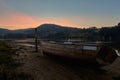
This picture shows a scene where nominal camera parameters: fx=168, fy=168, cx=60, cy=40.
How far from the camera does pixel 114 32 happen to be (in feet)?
238

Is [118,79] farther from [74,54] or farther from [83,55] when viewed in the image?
[74,54]

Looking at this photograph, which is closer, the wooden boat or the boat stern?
the wooden boat

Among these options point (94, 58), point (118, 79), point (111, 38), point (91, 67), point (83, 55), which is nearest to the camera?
point (118, 79)

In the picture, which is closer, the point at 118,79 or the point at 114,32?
the point at 118,79

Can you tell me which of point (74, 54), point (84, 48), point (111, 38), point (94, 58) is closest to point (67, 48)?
point (74, 54)

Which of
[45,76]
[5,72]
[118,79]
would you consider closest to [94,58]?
[118,79]

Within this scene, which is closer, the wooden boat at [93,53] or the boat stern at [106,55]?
the wooden boat at [93,53]

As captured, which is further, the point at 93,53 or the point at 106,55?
the point at 106,55

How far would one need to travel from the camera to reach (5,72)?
9.32 meters

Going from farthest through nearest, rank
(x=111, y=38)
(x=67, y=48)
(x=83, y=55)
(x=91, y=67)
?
(x=111, y=38) → (x=67, y=48) → (x=91, y=67) → (x=83, y=55)

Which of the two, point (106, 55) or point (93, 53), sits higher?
point (93, 53)

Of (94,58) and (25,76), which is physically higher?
(94,58)

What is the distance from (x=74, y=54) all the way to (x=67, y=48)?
3.62ft

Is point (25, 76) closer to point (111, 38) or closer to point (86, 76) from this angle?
point (86, 76)
